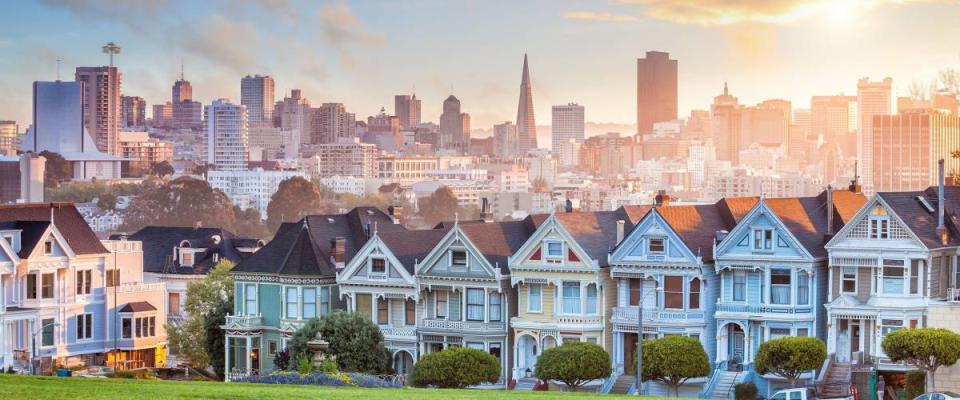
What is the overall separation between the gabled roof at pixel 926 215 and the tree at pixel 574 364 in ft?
33.2

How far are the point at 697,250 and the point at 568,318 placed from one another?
494 cm

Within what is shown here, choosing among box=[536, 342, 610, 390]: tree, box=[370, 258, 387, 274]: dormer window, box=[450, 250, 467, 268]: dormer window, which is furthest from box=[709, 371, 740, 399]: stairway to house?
box=[370, 258, 387, 274]: dormer window

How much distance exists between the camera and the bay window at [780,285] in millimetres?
60625

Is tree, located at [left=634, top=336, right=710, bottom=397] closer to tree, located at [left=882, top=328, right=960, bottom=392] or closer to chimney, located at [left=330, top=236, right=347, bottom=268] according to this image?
tree, located at [left=882, top=328, right=960, bottom=392]

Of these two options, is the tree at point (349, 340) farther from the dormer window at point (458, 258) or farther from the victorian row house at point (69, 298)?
the victorian row house at point (69, 298)

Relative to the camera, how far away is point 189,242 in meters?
101

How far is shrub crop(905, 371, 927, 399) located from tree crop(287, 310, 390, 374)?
59.8ft

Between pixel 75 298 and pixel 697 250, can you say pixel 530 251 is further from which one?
pixel 75 298

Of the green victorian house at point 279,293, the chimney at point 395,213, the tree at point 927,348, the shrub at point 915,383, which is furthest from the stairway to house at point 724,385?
the chimney at point 395,213

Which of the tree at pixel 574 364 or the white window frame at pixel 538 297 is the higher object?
the white window frame at pixel 538 297

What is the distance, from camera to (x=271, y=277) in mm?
70500

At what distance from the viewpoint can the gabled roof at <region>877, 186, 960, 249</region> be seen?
192 ft

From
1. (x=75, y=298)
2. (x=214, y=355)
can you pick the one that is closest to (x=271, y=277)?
(x=214, y=355)

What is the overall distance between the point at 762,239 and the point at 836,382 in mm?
5381
